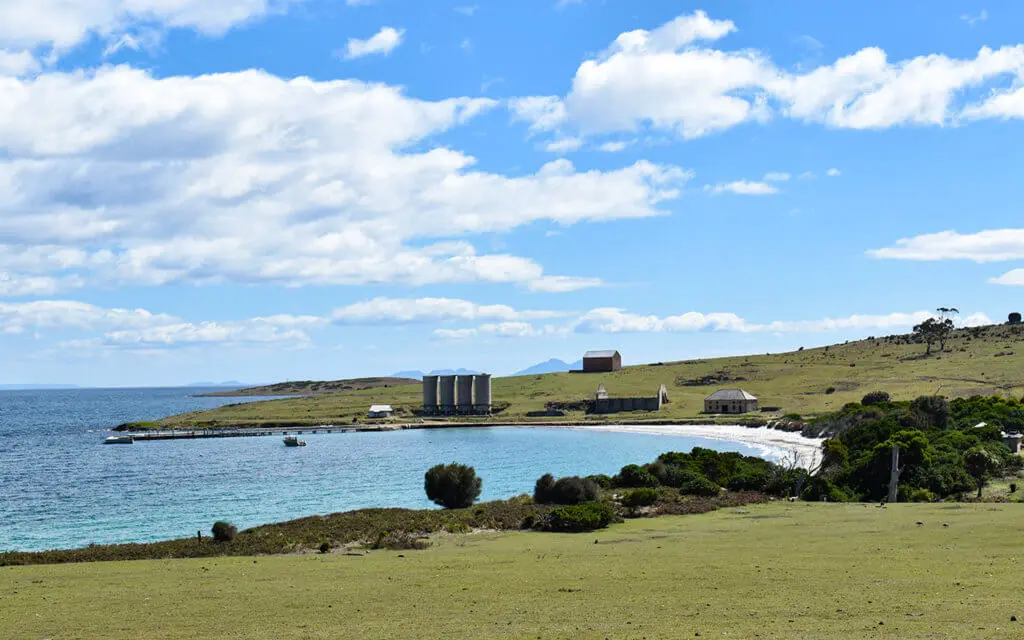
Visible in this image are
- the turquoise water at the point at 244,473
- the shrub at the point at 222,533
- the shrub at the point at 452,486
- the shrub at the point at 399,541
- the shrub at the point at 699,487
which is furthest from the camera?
the turquoise water at the point at 244,473

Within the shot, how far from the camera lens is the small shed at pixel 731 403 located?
430ft

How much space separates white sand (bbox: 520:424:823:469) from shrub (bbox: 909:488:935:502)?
26.1 meters

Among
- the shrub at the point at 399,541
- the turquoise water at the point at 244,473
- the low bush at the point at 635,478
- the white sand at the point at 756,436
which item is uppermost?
the low bush at the point at 635,478

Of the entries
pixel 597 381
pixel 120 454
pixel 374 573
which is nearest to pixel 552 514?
pixel 374 573

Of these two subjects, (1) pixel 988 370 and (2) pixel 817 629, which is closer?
(2) pixel 817 629

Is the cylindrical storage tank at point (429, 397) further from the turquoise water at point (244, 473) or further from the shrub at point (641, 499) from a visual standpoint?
the shrub at point (641, 499)

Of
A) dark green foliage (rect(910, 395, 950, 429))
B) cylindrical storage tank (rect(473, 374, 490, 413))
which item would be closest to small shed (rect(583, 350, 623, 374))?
→ cylindrical storage tank (rect(473, 374, 490, 413))

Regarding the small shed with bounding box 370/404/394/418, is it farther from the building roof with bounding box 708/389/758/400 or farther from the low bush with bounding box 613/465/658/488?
the low bush with bounding box 613/465/658/488

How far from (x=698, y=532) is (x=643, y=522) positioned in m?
4.59

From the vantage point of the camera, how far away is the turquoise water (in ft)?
158

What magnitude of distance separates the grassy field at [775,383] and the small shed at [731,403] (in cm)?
306

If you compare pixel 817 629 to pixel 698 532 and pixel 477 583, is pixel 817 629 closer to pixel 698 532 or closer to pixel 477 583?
pixel 477 583

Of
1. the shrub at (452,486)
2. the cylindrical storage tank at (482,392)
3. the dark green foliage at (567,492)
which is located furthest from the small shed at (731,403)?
the dark green foliage at (567,492)

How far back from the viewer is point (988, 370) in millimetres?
125875
